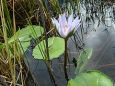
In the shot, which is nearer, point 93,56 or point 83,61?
point 83,61

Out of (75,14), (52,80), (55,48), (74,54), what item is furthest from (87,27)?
(52,80)

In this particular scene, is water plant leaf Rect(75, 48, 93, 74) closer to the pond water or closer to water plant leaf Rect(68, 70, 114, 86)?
the pond water

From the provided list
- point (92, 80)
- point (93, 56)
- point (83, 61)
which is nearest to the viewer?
point (92, 80)

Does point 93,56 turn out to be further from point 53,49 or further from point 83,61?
point 53,49

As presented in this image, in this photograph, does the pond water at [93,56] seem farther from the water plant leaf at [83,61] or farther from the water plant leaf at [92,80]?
the water plant leaf at [92,80]

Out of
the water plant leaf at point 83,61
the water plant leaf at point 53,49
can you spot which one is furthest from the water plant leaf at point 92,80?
the water plant leaf at point 53,49

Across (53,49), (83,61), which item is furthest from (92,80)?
(53,49)

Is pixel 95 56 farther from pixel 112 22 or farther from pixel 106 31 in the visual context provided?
pixel 112 22
